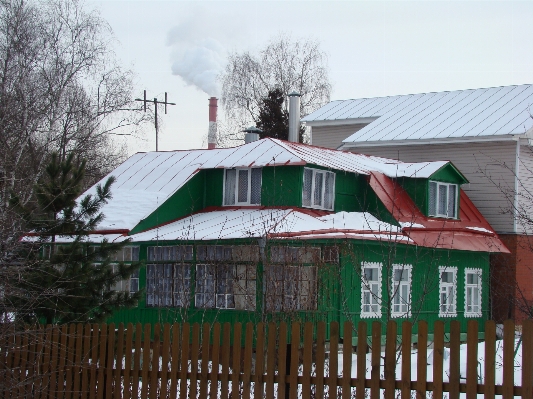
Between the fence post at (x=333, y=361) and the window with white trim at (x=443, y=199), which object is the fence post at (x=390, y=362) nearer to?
the fence post at (x=333, y=361)

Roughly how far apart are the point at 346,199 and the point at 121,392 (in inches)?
575

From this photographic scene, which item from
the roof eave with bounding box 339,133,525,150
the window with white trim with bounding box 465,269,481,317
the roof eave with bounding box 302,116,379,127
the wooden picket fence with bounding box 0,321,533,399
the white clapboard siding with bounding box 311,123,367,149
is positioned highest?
the roof eave with bounding box 302,116,379,127

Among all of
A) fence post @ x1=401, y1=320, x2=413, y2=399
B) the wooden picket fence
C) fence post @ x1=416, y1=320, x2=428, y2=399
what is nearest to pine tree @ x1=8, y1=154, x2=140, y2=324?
the wooden picket fence

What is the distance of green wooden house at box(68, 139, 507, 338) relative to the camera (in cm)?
1931

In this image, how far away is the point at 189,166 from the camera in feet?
79.0

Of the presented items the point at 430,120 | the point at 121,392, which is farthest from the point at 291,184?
the point at 121,392

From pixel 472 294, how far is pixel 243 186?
7495 mm

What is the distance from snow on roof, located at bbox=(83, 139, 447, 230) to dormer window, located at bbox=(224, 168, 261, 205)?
0.28 meters

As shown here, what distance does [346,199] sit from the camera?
2270 centimetres

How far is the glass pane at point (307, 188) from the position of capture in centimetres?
2142

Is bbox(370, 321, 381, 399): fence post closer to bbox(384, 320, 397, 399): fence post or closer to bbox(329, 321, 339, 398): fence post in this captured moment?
bbox(384, 320, 397, 399): fence post

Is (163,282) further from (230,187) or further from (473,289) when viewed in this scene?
(473,289)

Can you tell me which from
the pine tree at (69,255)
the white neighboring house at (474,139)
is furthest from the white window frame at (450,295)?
the pine tree at (69,255)

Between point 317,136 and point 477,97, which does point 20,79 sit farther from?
point 477,97
